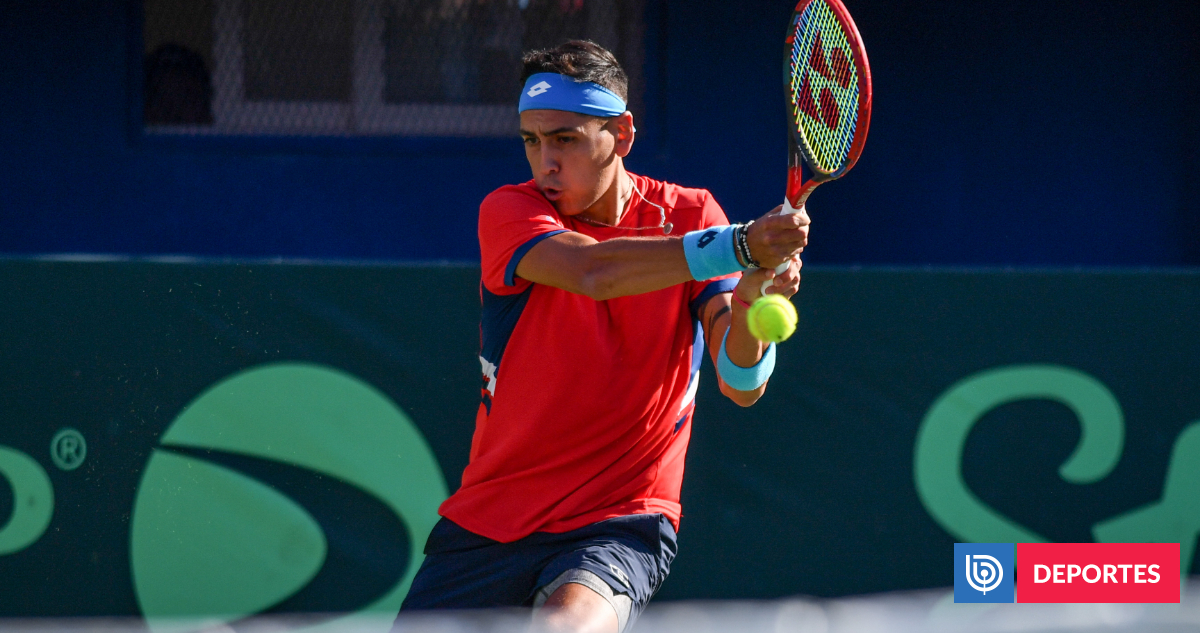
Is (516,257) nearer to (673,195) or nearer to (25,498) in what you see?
(673,195)

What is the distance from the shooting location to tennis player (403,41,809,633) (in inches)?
104

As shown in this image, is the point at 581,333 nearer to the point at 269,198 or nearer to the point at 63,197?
the point at 269,198


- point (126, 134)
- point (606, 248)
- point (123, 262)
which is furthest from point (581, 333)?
point (126, 134)

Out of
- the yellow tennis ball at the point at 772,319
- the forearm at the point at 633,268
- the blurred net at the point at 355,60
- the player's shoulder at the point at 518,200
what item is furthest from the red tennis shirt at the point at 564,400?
the blurred net at the point at 355,60

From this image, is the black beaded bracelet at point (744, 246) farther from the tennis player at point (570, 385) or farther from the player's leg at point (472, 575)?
the player's leg at point (472, 575)

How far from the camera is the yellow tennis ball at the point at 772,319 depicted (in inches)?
84.1

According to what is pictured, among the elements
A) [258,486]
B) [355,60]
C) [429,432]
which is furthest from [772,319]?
[355,60]

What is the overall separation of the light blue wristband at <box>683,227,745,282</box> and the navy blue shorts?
0.70 meters

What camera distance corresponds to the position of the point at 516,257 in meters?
2.60

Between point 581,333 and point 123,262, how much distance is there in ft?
6.96

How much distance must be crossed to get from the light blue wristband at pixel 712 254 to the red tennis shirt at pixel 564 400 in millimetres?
442

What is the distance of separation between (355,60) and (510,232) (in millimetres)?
3274

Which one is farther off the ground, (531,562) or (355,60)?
(355,60)

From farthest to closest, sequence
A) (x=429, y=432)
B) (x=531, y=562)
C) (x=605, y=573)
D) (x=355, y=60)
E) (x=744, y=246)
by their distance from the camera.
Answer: (x=355, y=60) → (x=429, y=432) → (x=531, y=562) → (x=605, y=573) → (x=744, y=246)
